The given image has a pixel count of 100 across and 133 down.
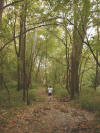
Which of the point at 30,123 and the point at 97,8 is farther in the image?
the point at 97,8

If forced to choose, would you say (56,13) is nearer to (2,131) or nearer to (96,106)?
(96,106)

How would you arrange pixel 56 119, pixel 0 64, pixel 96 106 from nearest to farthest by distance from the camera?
pixel 56 119 → pixel 96 106 → pixel 0 64

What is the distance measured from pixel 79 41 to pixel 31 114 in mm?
5517

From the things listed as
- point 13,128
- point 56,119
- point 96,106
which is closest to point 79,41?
point 96,106

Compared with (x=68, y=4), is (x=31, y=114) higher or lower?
lower

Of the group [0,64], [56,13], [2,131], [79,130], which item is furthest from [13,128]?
[56,13]

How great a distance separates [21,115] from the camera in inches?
181

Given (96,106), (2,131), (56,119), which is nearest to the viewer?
(2,131)

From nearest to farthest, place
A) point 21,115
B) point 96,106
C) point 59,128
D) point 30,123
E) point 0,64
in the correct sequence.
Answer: point 59,128 → point 30,123 → point 21,115 → point 96,106 → point 0,64

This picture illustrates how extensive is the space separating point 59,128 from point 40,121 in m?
0.90

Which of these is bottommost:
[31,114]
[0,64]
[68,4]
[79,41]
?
[31,114]

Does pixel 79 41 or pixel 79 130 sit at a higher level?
pixel 79 41

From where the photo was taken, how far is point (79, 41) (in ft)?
23.6

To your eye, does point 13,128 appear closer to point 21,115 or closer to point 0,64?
point 21,115
